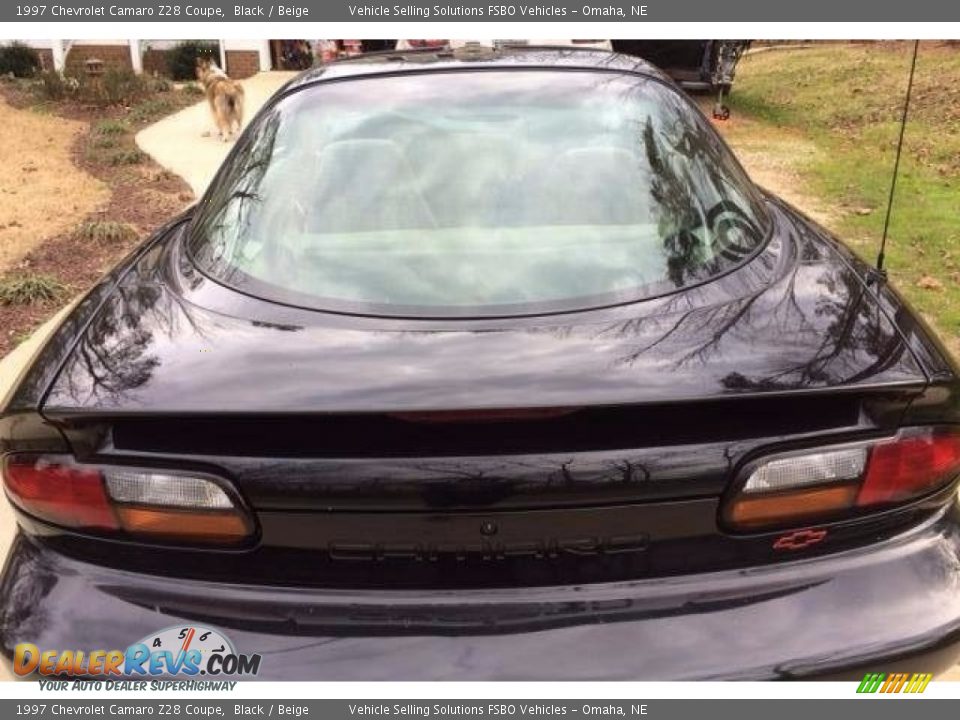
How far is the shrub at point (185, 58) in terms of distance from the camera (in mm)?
16875

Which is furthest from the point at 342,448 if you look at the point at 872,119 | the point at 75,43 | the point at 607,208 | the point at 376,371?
the point at 75,43

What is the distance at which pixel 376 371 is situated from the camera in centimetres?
163

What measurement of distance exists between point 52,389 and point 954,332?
4.49 m

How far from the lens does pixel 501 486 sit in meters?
1.57

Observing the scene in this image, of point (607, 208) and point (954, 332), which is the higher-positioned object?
point (607, 208)

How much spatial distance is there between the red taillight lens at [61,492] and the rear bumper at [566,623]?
11cm

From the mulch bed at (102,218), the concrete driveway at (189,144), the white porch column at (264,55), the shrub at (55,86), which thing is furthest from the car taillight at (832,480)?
the white porch column at (264,55)

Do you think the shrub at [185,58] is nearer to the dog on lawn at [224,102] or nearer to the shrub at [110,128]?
the shrub at [110,128]

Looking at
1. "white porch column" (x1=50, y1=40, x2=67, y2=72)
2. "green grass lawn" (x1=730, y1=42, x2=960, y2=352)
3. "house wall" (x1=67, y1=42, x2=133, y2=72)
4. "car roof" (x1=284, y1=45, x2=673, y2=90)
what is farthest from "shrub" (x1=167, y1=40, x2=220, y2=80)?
"car roof" (x1=284, y1=45, x2=673, y2=90)

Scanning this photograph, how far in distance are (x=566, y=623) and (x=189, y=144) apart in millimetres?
10240

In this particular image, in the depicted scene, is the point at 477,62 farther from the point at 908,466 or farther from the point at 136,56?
the point at 136,56

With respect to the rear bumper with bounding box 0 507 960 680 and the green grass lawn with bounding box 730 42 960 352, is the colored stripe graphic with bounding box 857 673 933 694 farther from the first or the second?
the green grass lawn with bounding box 730 42 960 352

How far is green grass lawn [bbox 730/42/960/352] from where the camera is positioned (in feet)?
19.6

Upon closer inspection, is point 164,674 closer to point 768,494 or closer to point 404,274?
point 404,274
